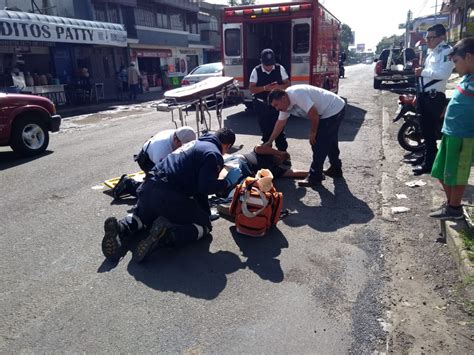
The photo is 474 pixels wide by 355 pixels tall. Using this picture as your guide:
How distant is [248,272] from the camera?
3340 mm

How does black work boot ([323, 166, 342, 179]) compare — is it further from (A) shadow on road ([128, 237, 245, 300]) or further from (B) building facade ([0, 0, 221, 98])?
(B) building facade ([0, 0, 221, 98])

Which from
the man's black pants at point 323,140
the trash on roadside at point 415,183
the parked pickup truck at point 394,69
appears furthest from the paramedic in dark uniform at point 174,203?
the parked pickup truck at point 394,69

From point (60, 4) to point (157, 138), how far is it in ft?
65.7

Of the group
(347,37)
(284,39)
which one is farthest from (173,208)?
(347,37)

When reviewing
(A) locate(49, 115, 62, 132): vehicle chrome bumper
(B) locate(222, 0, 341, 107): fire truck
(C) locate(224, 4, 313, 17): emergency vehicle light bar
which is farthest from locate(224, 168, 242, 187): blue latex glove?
(C) locate(224, 4, 313, 17): emergency vehicle light bar

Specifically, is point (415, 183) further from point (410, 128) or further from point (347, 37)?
point (347, 37)

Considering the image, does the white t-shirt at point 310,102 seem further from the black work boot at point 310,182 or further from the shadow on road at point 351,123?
the shadow on road at point 351,123

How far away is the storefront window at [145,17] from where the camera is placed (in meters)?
26.1

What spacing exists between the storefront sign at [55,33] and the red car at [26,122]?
831 cm

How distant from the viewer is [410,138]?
6.81m

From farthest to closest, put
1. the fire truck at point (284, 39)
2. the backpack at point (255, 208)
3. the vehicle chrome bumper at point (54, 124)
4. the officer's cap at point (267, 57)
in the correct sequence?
the fire truck at point (284, 39) → the vehicle chrome bumper at point (54, 124) → the officer's cap at point (267, 57) → the backpack at point (255, 208)

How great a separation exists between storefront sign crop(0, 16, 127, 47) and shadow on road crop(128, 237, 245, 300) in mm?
14211

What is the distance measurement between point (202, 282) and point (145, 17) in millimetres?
27394

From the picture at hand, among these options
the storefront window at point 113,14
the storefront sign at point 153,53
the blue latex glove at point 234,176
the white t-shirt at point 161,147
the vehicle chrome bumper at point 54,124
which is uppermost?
the storefront window at point 113,14
